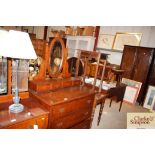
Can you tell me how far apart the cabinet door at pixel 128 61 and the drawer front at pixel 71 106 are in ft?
10.1

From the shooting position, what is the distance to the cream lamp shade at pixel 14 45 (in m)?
1.25

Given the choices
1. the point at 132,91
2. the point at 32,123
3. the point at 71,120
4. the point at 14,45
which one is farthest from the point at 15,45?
the point at 132,91

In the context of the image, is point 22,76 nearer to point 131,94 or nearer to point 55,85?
point 55,85

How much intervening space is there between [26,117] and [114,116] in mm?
2671

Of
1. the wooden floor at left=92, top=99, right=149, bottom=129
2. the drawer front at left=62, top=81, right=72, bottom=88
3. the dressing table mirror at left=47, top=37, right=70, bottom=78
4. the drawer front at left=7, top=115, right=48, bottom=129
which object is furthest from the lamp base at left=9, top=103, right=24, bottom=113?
the wooden floor at left=92, top=99, right=149, bottom=129

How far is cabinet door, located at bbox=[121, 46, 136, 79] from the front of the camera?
4920 mm

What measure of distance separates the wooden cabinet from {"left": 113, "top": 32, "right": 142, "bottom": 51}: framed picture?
3805 mm

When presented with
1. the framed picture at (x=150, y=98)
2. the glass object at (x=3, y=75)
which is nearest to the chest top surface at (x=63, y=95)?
the glass object at (x=3, y=75)

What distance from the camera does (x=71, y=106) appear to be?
6.43 feet

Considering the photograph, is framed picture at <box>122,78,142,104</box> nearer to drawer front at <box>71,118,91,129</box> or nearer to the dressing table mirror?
drawer front at <box>71,118,91,129</box>

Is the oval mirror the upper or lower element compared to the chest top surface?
upper

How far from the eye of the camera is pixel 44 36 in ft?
27.6

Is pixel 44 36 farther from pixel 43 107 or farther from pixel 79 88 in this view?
pixel 43 107
